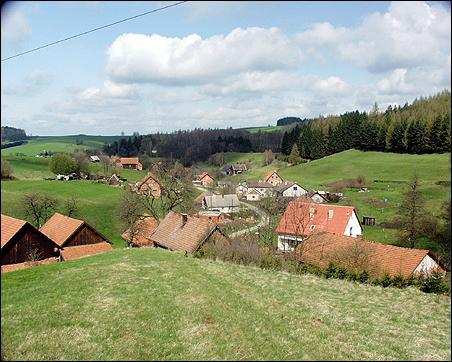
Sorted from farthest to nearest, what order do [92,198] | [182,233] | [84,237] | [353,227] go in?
1. [92,198]
2. [353,227]
3. [84,237]
4. [182,233]

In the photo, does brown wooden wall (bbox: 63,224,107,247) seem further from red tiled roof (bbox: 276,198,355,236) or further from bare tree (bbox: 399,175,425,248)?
bare tree (bbox: 399,175,425,248)

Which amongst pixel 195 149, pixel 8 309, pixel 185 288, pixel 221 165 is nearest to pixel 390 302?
pixel 185 288

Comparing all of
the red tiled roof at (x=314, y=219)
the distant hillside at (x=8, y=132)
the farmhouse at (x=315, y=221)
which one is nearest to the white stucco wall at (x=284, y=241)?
the farmhouse at (x=315, y=221)

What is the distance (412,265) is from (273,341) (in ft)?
70.6

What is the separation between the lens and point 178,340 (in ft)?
21.8

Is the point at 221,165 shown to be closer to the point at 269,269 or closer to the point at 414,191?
the point at 414,191

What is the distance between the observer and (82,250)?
→ 38.1m

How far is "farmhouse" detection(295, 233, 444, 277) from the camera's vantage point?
24.7 meters

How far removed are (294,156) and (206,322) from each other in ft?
437

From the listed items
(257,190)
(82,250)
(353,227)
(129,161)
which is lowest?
(257,190)

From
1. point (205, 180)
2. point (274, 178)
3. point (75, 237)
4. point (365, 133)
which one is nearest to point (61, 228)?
point (75, 237)

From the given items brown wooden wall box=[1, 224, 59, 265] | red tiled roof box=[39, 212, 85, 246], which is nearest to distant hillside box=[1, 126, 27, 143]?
brown wooden wall box=[1, 224, 59, 265]

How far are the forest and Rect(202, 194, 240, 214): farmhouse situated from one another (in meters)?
31.0

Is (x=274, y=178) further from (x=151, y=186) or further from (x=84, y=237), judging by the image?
(x=84, y=237)
